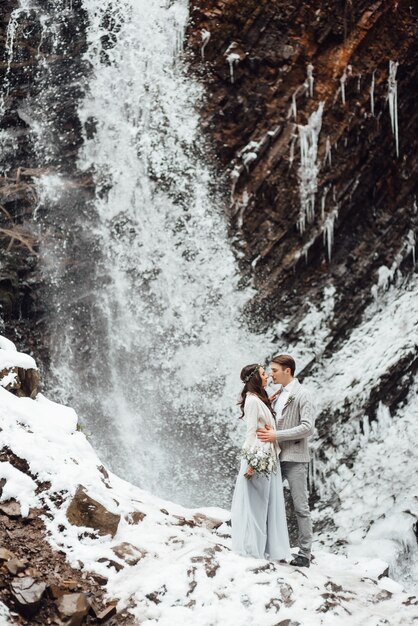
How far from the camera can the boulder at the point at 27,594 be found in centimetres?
419

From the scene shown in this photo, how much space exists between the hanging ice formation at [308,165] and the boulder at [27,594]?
8855mm

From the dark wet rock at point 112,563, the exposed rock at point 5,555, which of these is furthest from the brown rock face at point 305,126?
the exposed rock at point 5,555

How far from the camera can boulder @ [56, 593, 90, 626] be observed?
418 centimetres

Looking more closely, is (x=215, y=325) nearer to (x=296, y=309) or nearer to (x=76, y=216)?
(x=296, y=309)

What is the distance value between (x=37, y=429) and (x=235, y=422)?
220 inches

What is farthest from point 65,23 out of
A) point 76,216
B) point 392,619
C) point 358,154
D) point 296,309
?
point 392,619

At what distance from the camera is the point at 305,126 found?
40.3ft

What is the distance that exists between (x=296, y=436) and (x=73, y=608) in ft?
6.90

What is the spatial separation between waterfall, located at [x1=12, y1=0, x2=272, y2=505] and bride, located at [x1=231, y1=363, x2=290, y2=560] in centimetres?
456

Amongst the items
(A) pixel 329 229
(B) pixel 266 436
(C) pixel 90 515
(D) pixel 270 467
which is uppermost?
(A) pixel 329 229

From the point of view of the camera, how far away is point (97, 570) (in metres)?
4.68

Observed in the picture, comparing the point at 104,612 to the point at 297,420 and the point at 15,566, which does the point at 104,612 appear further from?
the point at 297,420

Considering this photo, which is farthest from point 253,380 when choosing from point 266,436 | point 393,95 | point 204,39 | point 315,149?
point 204,39

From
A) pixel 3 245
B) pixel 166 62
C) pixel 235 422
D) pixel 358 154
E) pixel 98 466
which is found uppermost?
pixel 166 62
